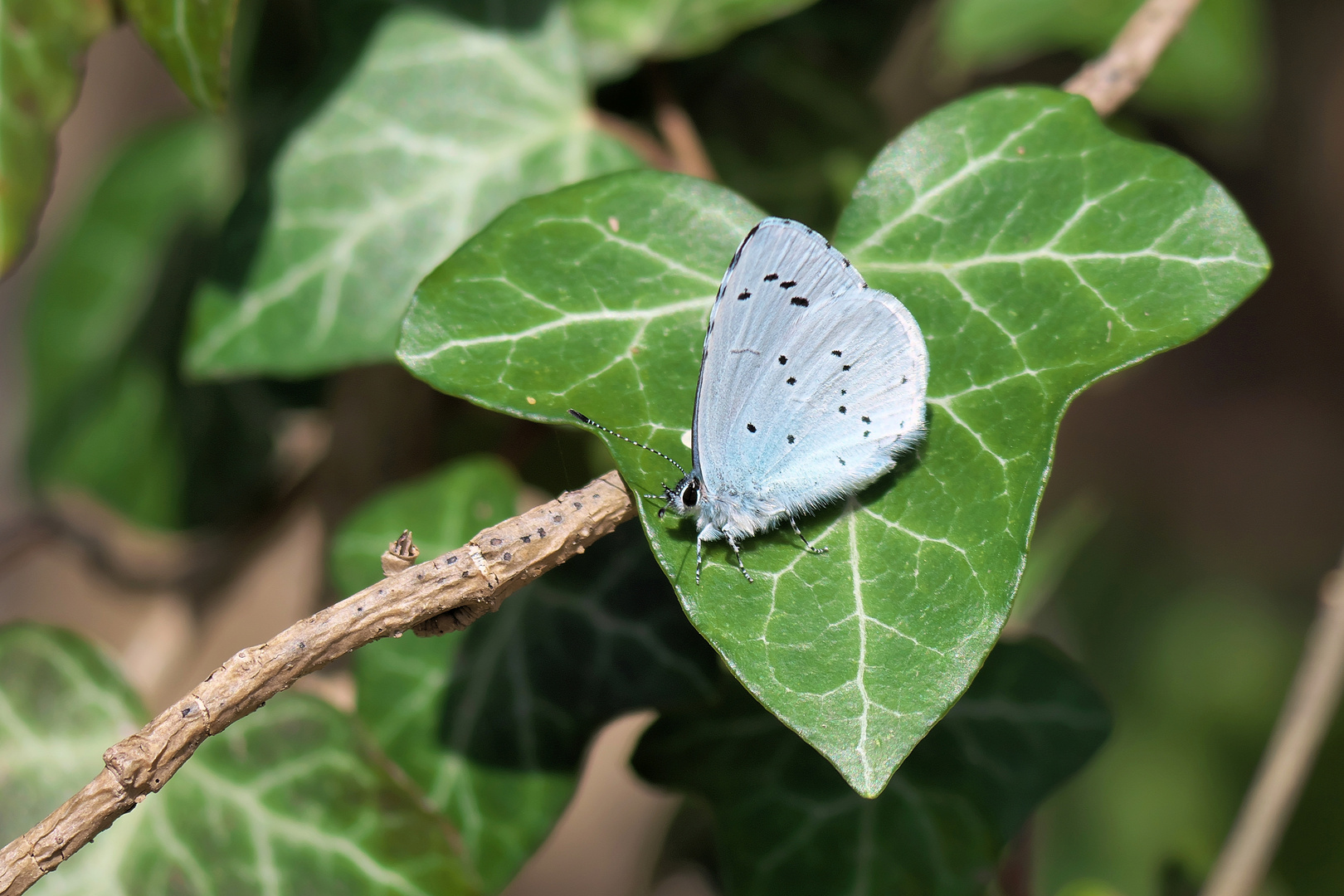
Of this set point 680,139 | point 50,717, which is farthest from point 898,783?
point 50,717

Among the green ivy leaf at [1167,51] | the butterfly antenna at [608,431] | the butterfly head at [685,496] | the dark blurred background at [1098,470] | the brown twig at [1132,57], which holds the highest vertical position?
the brown twig at [1132,57]

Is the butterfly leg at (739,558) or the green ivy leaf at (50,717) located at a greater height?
the butterfly leg at (739,558)

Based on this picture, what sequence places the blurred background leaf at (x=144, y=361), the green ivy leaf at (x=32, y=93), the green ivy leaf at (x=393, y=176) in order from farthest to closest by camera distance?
the blurred background leaf at (x=144, y=361)
the green ivy leaf at (x=393, y=176)
the green ivy leaf at (x=32, y=93)

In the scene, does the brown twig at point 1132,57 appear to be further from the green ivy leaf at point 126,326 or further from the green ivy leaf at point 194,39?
the green ivy leaf at point 126,326

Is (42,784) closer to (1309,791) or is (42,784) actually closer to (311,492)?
(311,492)

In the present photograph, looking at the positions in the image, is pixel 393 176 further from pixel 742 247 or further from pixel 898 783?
pixel 898 783

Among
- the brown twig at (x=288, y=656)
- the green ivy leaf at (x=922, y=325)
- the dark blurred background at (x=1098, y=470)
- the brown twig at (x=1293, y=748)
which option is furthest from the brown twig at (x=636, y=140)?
the brown twig at (x=1293, y=748)

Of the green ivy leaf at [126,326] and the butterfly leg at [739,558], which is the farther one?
the green ivy leaf at [126,326]

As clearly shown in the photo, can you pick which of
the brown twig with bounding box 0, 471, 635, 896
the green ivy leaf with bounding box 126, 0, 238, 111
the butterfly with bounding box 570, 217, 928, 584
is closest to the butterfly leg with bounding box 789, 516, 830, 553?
the butterfly with bounding box 570, 217, 928, 584

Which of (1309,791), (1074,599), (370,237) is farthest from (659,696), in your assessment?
(1074,599)
